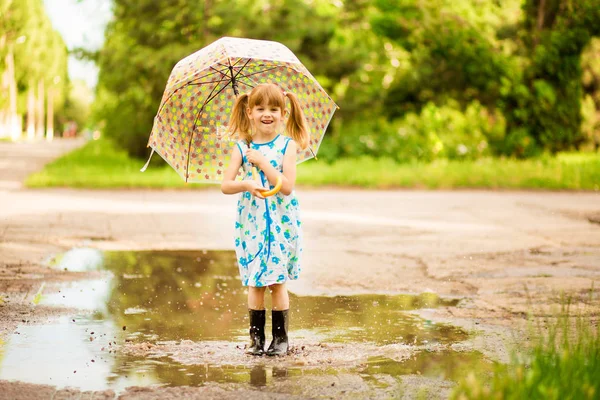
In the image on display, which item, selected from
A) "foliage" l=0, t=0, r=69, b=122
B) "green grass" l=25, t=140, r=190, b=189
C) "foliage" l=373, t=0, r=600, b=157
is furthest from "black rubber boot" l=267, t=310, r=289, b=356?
"foliage" l=0, t=0, r=69, b=122

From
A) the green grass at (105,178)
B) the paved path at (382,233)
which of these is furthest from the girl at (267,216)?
the green grass at (105,178)

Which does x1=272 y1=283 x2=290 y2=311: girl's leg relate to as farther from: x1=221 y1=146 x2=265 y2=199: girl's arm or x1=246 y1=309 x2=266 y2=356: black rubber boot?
x1=221 y1=146 x2=265 y2=199: girl's arm

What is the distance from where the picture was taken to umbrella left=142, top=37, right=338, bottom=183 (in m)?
6.43

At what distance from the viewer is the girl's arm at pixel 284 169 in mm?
5492

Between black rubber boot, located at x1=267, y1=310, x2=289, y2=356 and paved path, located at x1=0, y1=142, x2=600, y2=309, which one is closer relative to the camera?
black rubber boot, located at x1=267, y1=310, x2=289, y2=356

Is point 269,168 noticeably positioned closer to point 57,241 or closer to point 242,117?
point 242,117

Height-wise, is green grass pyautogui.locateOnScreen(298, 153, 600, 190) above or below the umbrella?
below

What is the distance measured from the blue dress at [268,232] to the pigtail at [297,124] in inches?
8.2

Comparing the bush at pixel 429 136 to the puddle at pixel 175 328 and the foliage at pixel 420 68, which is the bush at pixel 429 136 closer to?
the foliage at pixel 420 68

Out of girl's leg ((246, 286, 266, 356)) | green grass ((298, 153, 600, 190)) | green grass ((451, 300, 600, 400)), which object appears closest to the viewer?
green grass ((451, 300, 600, 400))

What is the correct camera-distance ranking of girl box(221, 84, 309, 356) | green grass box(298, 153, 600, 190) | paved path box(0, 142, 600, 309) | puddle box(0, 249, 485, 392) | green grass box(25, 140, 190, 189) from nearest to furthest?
1. puddle box(0, 249, 485, 392)
2. girl box(221, 84, 309, 356)
3. paved path box(0, 142, 600, 309)
4. green grass box(25, 140, 190, 189)
5. green grass box(298, 153, 600, 190)

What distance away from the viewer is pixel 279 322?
→ 5.69 meters

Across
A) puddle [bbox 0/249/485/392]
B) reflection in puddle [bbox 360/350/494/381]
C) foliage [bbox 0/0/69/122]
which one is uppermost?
foliage [bbox 0/0/69/122]

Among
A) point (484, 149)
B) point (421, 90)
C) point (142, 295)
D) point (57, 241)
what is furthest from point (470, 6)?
point (142, 295)
